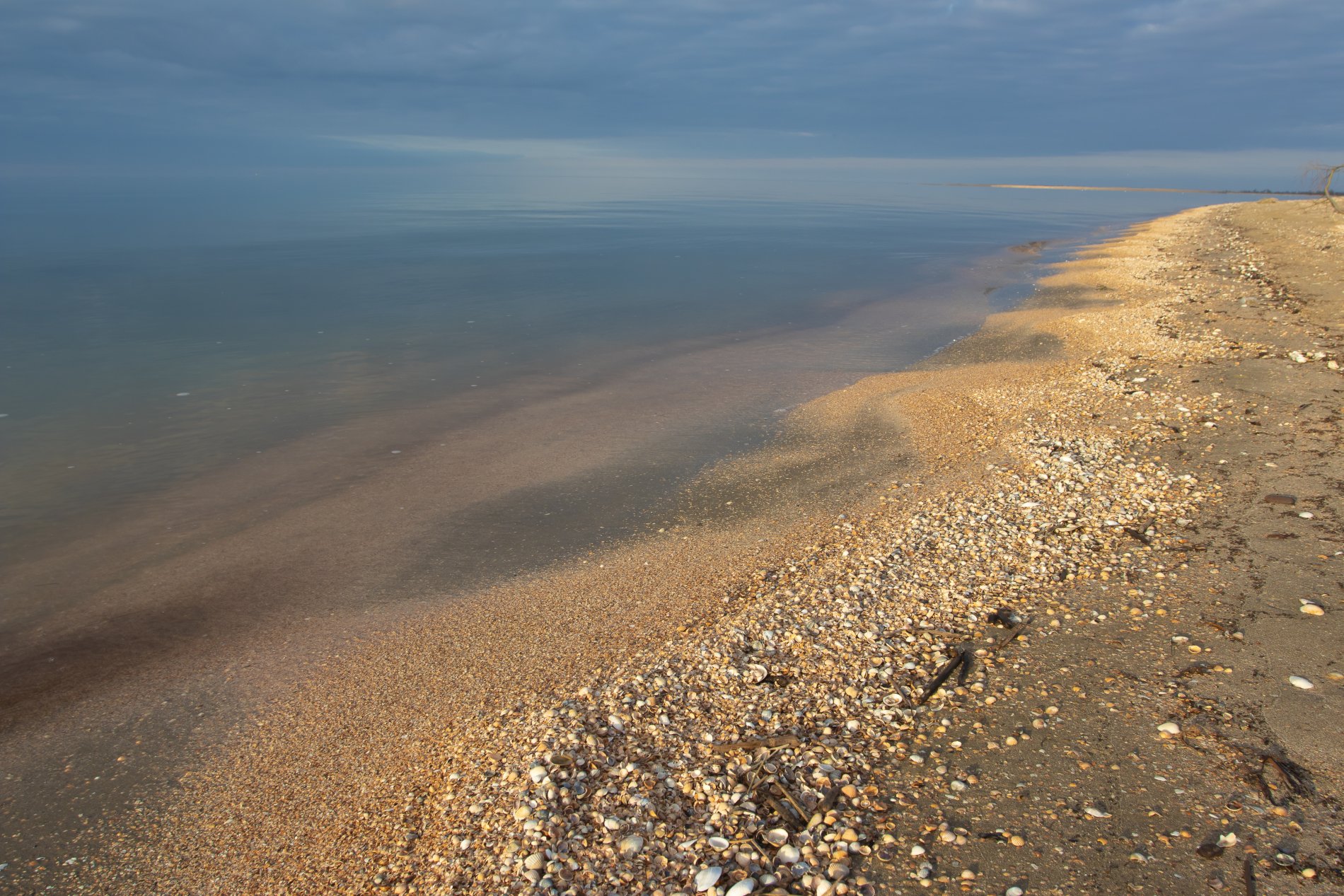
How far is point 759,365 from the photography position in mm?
15156

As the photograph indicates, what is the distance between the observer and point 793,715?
4684 mm

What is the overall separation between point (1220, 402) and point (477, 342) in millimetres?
13482

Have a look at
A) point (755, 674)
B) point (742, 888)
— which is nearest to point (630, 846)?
point (742, 888)

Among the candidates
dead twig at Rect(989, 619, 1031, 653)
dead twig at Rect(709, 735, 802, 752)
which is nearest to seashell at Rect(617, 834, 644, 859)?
dead twig at Rect(709, 735, 802, 752)

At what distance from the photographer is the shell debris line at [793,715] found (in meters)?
3.75

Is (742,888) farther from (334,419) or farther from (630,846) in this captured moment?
(334,419)

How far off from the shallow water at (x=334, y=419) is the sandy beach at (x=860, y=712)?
100 centimetres

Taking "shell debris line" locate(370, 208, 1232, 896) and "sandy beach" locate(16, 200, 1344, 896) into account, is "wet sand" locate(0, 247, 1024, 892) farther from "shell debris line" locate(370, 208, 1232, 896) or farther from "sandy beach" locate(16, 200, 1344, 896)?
"shell debris line" locate(370, 208, 1232, 896)

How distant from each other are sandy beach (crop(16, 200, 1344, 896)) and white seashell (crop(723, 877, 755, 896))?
0.5 inches

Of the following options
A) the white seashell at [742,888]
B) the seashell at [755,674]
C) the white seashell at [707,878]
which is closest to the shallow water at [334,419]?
the seashell at [755,674]

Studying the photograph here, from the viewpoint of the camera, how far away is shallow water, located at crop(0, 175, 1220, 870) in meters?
6.57

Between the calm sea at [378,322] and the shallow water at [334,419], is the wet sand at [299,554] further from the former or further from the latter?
the calm sea at [378,322]

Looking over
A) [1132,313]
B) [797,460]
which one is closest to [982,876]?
[797,460]

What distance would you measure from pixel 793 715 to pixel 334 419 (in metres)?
9.73
